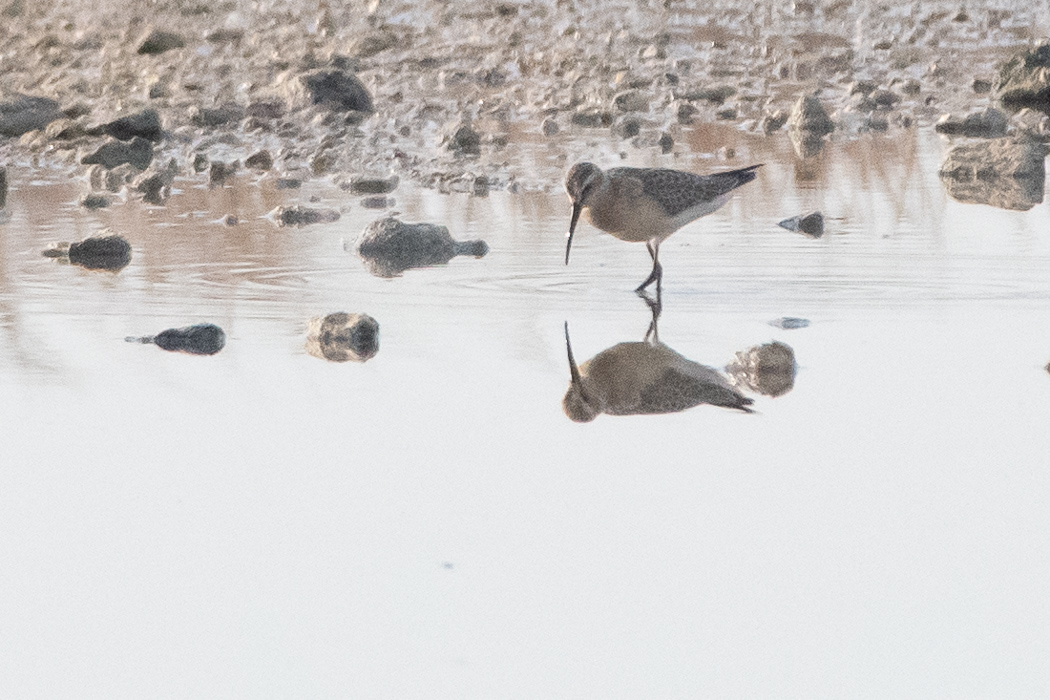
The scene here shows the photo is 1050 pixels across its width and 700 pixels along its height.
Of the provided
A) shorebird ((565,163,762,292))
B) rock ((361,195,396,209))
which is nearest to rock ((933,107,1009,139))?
rock ((361,195,396,209))

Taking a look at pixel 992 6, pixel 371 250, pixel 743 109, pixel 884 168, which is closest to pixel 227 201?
pixel 371 250

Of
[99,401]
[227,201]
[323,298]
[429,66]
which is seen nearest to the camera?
[99,401]

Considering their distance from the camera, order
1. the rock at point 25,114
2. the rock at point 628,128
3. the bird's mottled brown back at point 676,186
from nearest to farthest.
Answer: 1. the bird's mottled brown back at point 676,186
2. the rock at point 628,128
3. the rock at point 25,114

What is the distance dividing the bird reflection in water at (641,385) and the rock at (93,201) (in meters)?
4.59

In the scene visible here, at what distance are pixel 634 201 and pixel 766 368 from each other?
2121 millimetres

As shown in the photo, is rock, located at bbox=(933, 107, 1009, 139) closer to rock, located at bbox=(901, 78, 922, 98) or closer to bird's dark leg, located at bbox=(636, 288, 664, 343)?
rock, located at bbox=(901, 78, 922, 98)

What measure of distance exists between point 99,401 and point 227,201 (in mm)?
4851

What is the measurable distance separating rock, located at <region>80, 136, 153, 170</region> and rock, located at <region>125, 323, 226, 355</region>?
5438 millimetres

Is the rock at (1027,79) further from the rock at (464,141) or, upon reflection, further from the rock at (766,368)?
the rock at (766,368)

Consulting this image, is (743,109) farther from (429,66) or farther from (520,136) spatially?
(429,66)

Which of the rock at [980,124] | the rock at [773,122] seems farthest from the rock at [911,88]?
the rock at [980,124]

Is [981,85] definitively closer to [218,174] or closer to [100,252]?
[218,174]

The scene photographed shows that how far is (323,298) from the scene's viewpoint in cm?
714

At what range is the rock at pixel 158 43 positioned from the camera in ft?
58.1
